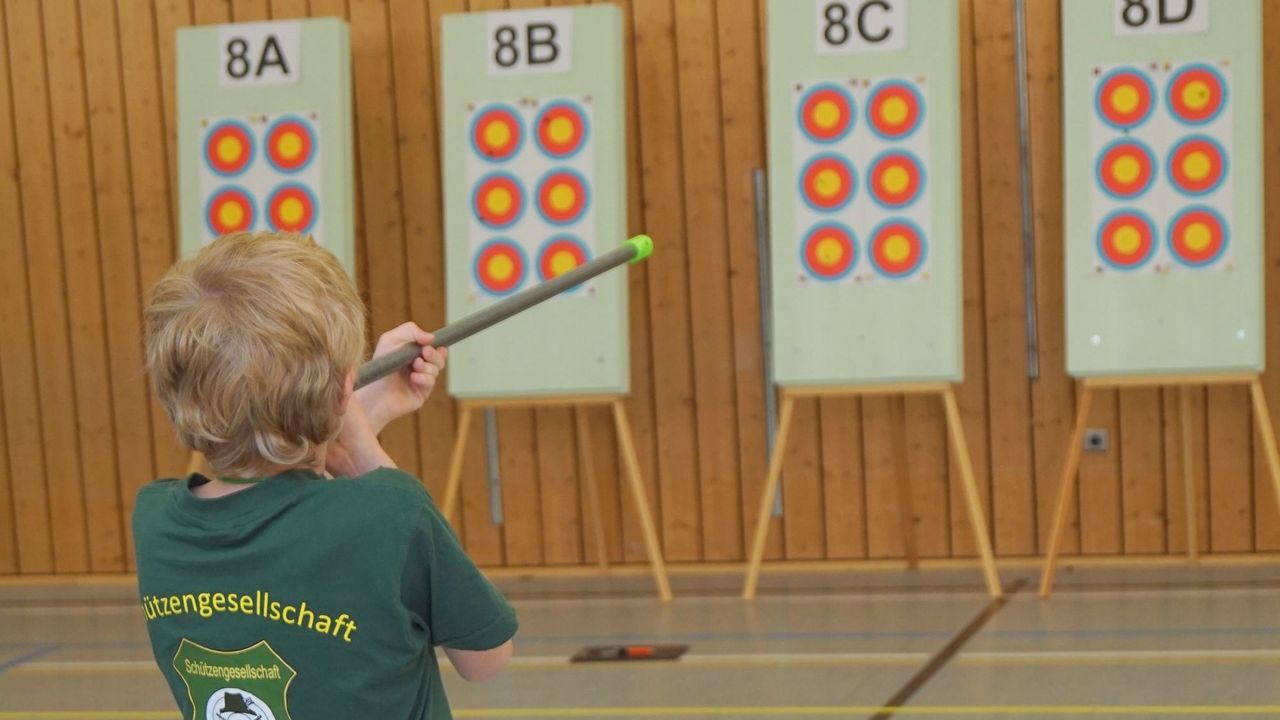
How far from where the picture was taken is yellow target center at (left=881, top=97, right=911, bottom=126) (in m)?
4.11

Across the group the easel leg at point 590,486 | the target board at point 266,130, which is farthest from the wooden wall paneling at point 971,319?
the target board at point 266,130

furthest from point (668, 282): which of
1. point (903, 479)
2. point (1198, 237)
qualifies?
point (1198, 237)

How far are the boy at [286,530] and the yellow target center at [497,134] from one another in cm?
332

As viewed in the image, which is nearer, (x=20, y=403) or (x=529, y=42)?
(x=529, y=42)

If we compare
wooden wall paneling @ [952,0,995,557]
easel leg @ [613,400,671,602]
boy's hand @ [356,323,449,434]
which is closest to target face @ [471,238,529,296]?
easel leg @ [613,400,671,602]

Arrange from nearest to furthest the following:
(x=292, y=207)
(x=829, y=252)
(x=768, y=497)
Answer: (x=768, y=497) → (x=829, y=252) → (x=292, y=207)

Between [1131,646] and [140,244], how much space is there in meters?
3.24

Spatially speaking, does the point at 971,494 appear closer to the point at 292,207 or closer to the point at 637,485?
the point at 637,485

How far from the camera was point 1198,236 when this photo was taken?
392 centimetres

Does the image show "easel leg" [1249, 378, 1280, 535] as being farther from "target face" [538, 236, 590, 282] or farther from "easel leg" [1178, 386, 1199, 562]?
"target face" [538, 236, 590, 282]

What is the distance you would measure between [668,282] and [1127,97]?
140cm

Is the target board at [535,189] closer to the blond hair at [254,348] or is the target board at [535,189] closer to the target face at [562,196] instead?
the target face at [562,196]

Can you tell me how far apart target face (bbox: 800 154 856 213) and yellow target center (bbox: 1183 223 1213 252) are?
0.86 m

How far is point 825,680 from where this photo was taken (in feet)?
10.7
